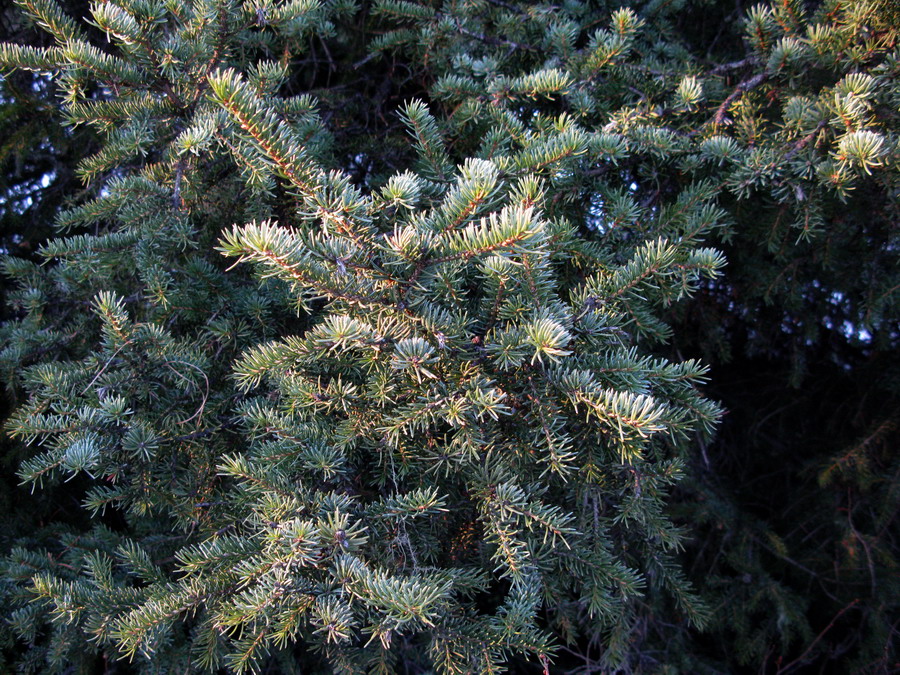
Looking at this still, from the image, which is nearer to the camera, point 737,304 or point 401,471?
point 401,471

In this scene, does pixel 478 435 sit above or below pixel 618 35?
below

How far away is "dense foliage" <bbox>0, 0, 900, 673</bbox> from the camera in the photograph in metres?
0.96

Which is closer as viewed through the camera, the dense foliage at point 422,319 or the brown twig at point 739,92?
the dense foliage at point 422,319

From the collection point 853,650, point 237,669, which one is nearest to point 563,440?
point 237,669

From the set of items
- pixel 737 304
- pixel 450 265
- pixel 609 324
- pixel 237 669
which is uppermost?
pixel 450 265

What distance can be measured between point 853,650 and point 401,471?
2.23 meters

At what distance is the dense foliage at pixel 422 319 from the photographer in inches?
37.8

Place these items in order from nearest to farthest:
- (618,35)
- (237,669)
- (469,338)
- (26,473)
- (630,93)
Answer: (237,669) < (469,338) < (26,473) < (618,35) < (630,93)

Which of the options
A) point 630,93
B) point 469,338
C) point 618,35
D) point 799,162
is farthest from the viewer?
point 630,93

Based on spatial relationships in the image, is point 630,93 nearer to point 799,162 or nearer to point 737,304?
point 799,162

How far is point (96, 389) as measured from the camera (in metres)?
1.25

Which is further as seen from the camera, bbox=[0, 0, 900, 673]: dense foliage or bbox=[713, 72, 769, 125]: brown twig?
bbox=[713, 72, 769, 125]: brown twig

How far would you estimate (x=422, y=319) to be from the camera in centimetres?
95

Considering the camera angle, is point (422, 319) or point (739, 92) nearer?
point (422, 319)
